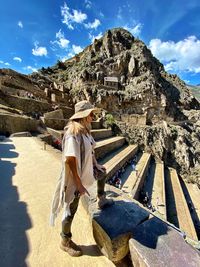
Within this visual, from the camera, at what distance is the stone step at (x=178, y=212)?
7.77 meters

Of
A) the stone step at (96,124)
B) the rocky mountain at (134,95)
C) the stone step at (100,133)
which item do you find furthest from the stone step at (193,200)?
the stone step at (96,124)

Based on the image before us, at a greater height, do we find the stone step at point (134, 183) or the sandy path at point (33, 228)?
the sandy path at point (33, 228)

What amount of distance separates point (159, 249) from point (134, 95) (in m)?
30.7

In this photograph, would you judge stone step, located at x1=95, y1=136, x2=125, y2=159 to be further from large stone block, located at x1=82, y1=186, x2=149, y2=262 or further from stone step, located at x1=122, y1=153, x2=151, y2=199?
large stone block, located at x1=82, y1=186, x2=149, y2=262

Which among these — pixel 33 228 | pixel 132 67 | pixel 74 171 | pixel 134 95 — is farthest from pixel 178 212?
pixel 132 67

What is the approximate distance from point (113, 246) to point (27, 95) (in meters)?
17.4

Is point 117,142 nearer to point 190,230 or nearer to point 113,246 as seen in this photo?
point 190,230

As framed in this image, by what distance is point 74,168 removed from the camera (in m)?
1.46

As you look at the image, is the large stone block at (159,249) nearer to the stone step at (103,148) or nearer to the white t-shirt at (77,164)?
the white t-shirt at (77,164)

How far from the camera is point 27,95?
53.9 ft

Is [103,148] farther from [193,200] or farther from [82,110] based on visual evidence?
[82,110]

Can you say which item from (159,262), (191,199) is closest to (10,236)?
(159,262)

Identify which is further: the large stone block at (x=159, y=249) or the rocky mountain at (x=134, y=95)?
the rocky mountain at (x=134, y=95)

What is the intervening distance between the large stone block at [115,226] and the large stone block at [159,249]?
90 mm
